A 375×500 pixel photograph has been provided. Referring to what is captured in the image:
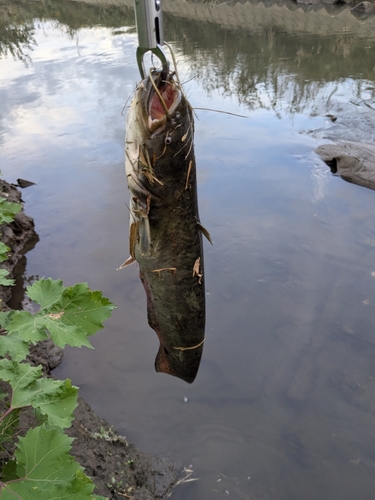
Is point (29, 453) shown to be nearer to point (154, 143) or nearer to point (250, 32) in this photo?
point (154, 143)

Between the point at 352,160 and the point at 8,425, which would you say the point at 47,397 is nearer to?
the point at 8,425

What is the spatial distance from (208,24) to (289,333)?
1799 cm

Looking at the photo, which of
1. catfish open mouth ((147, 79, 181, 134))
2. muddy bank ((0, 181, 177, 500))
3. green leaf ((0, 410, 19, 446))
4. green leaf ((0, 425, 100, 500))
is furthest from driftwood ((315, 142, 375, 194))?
green leaf ((0, 425, 100, 500))

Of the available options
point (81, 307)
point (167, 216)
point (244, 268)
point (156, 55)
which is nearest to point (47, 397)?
point (81, 307)

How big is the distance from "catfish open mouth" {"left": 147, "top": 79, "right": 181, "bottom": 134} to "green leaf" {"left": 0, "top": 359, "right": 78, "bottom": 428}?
3.62 feet

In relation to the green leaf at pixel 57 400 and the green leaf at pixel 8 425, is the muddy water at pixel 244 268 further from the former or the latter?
the green leaf at pixel 57 400

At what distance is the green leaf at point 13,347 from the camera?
161cm

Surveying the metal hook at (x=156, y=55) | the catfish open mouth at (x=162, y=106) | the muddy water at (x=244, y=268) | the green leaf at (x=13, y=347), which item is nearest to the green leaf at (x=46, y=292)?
the green leaf at (x=13, y=347)

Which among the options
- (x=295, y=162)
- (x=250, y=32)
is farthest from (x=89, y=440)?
(x=250, y=32)

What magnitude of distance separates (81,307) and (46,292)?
0.17m

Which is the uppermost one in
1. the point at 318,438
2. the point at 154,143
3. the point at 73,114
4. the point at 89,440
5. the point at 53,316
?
the point at 154,143

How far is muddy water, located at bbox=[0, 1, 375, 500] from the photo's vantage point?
328cm

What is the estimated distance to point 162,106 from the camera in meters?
1.72

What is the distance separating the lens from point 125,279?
4992mm
